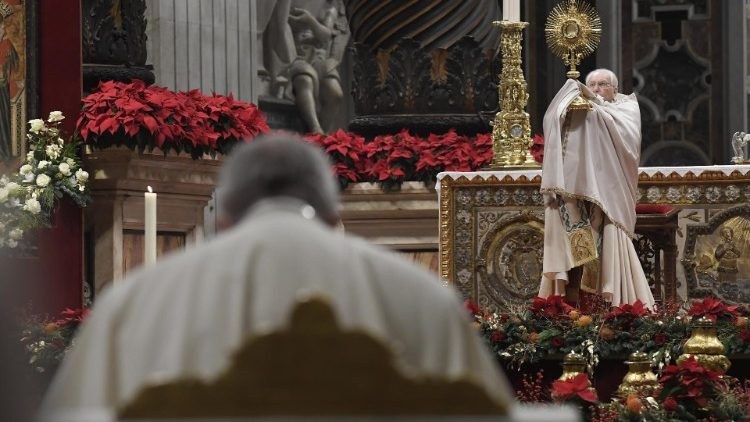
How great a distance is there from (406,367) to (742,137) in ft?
31.7

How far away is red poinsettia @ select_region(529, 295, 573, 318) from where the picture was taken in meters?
8.71

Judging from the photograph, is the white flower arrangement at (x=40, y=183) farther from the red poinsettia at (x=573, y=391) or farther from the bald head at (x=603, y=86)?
the red poinsettia at (x=573, y=391)

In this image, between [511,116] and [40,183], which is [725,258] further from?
[40,183]

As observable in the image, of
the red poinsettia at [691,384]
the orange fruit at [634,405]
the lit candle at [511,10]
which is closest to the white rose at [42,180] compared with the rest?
the lit candle at [511,10]

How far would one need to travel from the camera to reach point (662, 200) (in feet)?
36.8

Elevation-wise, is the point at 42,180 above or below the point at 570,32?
below

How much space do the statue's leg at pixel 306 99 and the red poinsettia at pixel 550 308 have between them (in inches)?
391

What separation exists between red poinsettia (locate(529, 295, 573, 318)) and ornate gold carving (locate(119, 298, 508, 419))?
20.1ft

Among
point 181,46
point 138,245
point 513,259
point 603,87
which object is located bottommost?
point 513,259

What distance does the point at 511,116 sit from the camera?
11695 millimetres

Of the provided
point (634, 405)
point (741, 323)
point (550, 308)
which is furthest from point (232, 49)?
point (634, 405)

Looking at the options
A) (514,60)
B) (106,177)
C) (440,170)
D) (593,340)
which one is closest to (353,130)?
(440,170)

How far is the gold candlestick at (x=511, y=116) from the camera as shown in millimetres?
11648

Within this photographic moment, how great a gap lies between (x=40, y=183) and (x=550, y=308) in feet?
9.93
